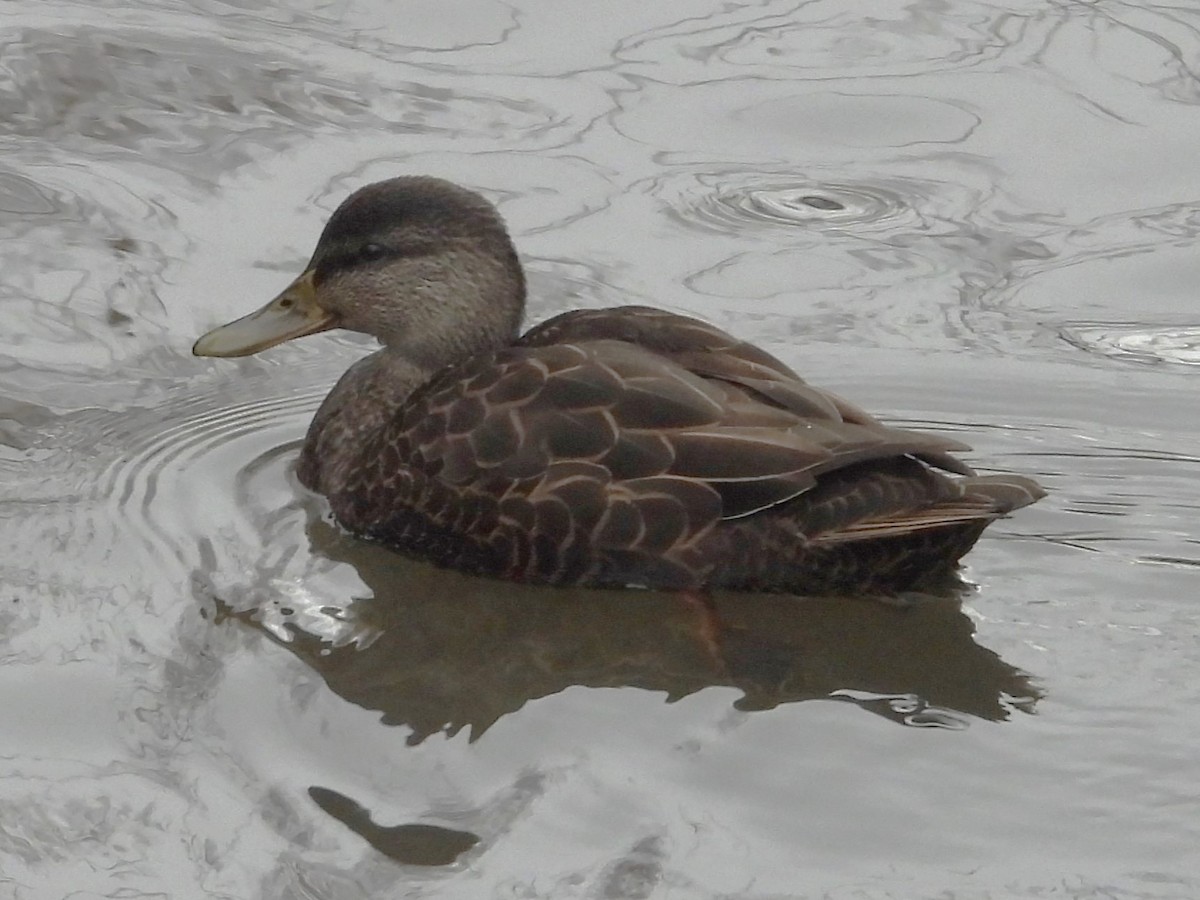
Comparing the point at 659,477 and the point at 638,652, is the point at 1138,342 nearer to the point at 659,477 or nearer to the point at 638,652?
the point at 659,477

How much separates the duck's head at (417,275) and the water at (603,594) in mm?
552

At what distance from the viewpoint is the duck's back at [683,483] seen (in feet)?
20.0

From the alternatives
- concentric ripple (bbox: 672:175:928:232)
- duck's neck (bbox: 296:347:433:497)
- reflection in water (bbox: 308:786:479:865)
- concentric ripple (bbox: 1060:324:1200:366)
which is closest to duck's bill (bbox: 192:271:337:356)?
duck's neck (bbox: 296:347:433:497)

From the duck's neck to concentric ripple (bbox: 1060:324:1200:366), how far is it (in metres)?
2.46

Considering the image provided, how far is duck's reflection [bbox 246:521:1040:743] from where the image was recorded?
5.74 m

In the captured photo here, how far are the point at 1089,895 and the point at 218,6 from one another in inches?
274

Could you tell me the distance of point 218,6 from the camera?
412 inches

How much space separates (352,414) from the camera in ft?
22.7

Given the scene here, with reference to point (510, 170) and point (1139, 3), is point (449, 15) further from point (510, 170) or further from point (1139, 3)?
point (1139, 3)

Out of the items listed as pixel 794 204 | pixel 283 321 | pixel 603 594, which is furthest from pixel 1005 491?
pixel 794 204

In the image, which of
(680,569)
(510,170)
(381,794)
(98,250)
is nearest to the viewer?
(381,794)

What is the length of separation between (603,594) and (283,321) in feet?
5.10

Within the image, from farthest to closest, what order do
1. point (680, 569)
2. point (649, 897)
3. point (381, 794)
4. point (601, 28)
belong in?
point (601, 28) → point (680, 569) → point (381, 794) → point (649, 897)

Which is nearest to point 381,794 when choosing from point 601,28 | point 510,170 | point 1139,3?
point 510,170
